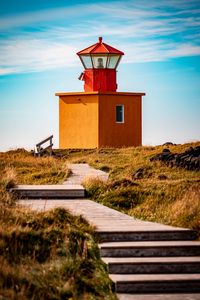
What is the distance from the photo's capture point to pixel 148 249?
1115cm

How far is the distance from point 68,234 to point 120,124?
2591cm

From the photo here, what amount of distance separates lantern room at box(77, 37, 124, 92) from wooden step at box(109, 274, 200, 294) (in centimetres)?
2740

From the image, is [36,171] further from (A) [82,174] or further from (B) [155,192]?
(B) [155,192]

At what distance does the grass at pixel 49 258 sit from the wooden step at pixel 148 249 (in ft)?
0.83

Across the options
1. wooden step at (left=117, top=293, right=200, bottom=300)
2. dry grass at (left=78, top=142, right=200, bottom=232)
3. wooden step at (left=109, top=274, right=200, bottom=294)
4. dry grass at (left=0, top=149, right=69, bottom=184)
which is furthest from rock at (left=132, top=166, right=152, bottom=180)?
wooden step at (left=117, top=293, right=200, bottom=300)

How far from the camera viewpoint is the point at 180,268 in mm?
10742

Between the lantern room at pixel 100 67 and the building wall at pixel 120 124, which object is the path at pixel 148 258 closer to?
the building wall at pixel 120 124

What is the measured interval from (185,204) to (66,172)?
711 cm

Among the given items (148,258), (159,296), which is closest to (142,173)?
(148,258)

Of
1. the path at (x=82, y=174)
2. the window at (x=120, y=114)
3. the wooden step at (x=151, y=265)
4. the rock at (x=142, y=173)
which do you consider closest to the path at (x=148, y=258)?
the wooden step at (x=151, y=265)

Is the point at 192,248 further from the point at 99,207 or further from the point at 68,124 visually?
the point at 68,124

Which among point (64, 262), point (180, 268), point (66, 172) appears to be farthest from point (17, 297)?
point (66, 172)

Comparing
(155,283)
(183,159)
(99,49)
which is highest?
(99,49)

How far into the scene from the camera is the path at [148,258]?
10094 millimetres
